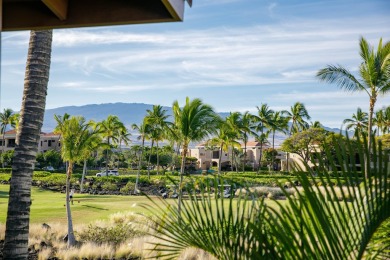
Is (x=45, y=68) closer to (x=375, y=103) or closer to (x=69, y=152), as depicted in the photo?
(x=69, y=152)

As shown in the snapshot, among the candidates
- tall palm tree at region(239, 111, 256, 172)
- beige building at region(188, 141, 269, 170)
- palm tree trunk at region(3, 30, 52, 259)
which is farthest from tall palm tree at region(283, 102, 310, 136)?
palm tree trunk at region(3, 30, 52, 259)

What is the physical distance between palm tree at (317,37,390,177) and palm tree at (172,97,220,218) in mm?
5233

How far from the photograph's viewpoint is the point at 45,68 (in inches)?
321

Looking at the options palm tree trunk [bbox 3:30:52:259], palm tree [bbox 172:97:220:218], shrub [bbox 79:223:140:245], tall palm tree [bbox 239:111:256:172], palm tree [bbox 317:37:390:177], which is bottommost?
shrub [bbox 79:223:140:245]

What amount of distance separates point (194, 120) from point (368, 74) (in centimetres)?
734

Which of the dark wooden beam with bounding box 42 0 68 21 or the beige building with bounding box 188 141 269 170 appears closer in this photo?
the dark wooden beam with bounding box 42 0 68 21

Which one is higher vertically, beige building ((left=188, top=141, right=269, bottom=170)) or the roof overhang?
beige building ((left=188, top=141, right=269, bottom=170))

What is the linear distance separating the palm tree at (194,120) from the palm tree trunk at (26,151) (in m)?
10.5

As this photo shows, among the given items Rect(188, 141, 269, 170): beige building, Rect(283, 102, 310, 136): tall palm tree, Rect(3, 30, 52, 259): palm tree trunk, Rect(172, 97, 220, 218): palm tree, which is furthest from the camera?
Rect(188, 141, 269, 170): beige building

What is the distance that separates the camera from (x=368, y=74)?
1811 centimetres

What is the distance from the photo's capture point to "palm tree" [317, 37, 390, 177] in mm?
18000

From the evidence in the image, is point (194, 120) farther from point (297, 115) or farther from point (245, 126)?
point (297, 115)

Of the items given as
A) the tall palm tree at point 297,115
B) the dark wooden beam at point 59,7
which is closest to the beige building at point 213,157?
the tall palm tree at point 297,115

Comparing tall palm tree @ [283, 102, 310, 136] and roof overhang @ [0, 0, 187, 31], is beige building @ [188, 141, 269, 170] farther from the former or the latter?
roof overhang @ [0, 0, 187, 31]
